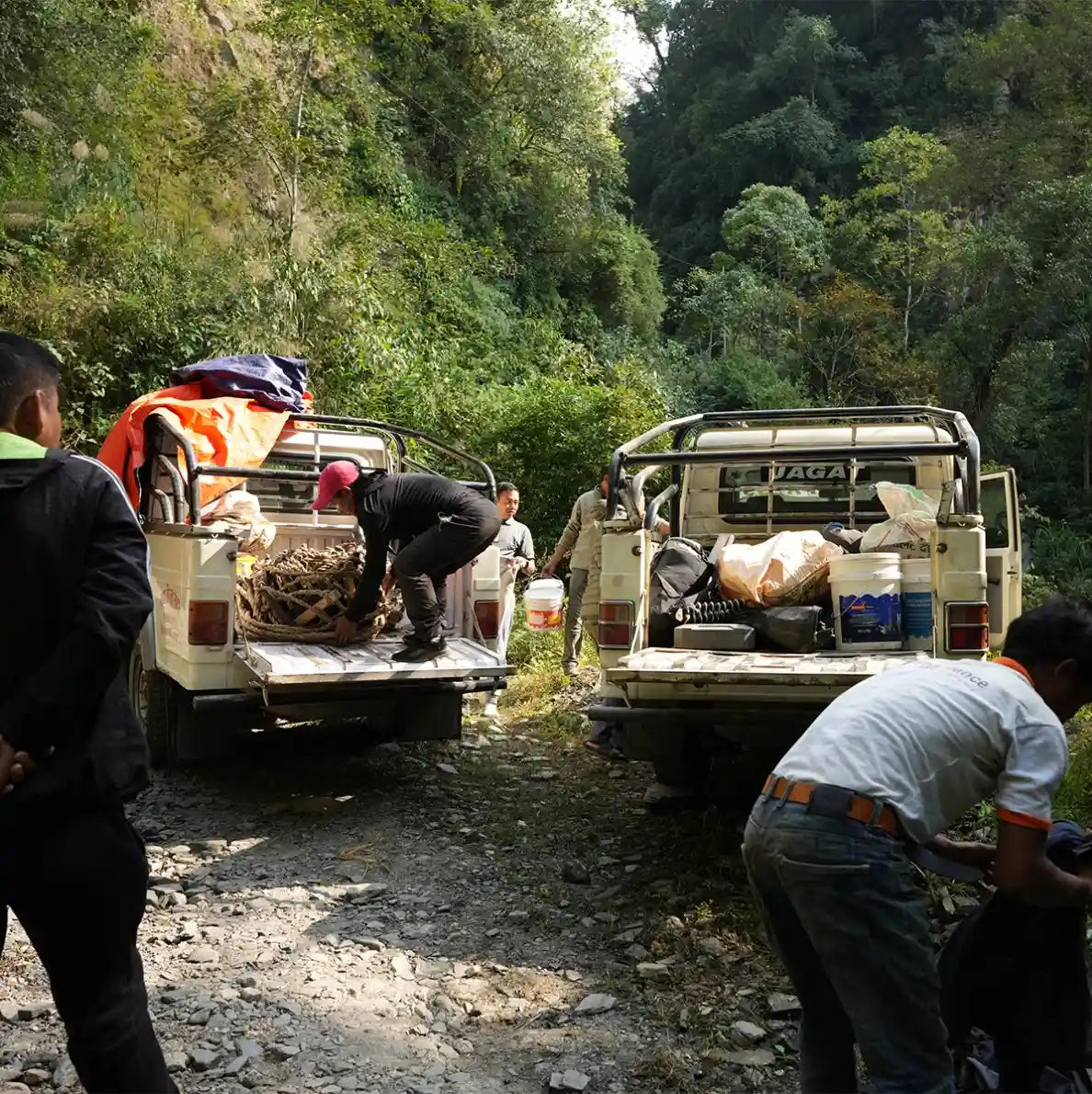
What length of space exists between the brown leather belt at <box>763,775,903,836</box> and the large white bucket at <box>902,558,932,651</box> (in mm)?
2930

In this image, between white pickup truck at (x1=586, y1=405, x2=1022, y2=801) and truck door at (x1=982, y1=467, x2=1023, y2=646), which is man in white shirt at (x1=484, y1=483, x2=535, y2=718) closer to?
white pickup truck at (x1=586, y1=405, x2=1022, y2=801)

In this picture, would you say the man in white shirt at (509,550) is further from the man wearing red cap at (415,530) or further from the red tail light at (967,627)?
the red tail light at (967,627)

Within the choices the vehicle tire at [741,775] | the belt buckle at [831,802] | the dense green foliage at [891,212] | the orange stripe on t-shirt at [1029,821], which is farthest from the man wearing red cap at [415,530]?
the dense green foliage at [891,212]

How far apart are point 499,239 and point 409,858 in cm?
2039

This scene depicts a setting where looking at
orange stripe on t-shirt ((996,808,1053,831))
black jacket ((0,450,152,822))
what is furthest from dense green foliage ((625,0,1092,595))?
black jacket ((0,450,152,822))

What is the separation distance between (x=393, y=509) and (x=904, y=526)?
8.40 ft

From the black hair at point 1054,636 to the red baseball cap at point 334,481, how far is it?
3.90 m

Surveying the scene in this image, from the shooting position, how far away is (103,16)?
15734 millimetres

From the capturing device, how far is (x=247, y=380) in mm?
7227

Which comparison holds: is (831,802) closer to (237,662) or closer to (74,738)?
(74,738)

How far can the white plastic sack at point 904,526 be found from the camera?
5.46 m

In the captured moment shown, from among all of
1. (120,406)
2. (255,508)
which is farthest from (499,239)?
(255,508)

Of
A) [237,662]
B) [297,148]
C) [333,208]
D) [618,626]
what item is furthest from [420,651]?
[333,208]

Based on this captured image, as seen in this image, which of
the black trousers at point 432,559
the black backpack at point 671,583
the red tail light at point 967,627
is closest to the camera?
the red tail light at point 967,627
